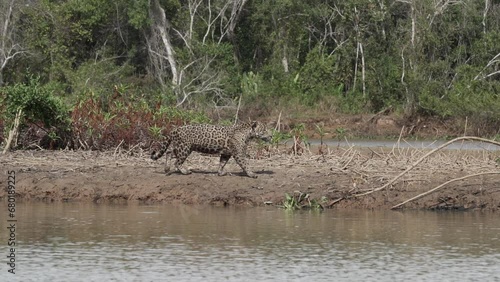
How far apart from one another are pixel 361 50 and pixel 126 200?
2490cm

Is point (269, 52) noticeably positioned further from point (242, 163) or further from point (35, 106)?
point (242, 163)

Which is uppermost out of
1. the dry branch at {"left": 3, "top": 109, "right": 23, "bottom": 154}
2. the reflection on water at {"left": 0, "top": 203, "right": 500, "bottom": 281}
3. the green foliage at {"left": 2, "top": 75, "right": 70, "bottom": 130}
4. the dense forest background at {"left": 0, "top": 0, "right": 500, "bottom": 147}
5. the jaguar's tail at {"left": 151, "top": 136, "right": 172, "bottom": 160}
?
the dense forest background at {"left": 0, "top": 0, "right": 500, "bottom": 147}

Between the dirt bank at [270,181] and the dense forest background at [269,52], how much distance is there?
56.8 feet

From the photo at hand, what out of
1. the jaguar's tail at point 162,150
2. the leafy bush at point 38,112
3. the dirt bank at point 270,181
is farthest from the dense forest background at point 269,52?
the jaguar's tail at point 162,150

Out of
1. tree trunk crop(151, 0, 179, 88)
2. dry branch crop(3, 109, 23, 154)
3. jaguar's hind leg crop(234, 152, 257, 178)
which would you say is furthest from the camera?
tree trunk crop(151, 0, 179, 88)

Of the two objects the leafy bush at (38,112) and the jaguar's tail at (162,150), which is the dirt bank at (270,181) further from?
the leafy bush at (38,112)

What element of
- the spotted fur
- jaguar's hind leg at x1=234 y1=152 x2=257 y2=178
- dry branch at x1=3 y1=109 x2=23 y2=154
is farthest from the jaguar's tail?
dry branch at x1=3 y1=109 x2=23 y2=154

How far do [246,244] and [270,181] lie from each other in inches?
169

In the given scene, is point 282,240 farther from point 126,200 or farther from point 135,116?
point 135,116

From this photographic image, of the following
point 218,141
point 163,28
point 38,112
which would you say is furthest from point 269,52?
point 218,141

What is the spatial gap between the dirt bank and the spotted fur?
A: 301 mm

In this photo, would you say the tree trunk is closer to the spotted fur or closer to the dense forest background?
the dense forest background

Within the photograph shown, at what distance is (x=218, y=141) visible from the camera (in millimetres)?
19109

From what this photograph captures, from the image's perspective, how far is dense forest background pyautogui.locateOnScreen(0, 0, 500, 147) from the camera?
39875 mm
